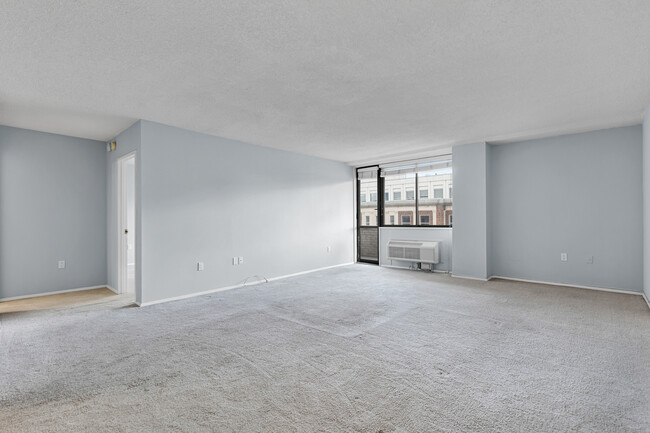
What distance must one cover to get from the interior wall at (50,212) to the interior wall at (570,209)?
6.20 meters

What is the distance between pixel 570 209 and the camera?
5.00 metres

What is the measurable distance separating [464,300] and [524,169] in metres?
2.70

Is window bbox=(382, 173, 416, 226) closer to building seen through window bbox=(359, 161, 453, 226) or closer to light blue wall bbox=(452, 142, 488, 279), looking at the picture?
building seen through window bbox=(359, 161, 453, 226)

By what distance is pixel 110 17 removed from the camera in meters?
2.01

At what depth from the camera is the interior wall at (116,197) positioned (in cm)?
418

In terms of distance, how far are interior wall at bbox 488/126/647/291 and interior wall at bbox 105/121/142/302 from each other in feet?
16.8

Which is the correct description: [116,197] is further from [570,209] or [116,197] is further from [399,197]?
[570,209]

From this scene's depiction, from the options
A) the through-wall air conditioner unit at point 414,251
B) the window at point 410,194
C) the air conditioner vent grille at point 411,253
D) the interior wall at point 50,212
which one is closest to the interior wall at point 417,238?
the through-wall air conditioner unit at point 414,251

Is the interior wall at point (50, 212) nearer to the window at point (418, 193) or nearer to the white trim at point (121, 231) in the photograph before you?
the white trim at point (121, 231)

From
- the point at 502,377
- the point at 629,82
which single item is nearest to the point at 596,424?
the point at 502,377

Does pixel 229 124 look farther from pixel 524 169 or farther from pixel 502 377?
pixel 524 169

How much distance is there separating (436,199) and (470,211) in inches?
37.3

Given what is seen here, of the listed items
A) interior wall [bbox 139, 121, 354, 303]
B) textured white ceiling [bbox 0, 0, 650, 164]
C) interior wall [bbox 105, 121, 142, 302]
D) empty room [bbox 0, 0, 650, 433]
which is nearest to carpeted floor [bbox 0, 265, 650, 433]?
empty room [bbox 0, 0, 650, 433]

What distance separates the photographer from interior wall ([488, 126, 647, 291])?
4.56m
